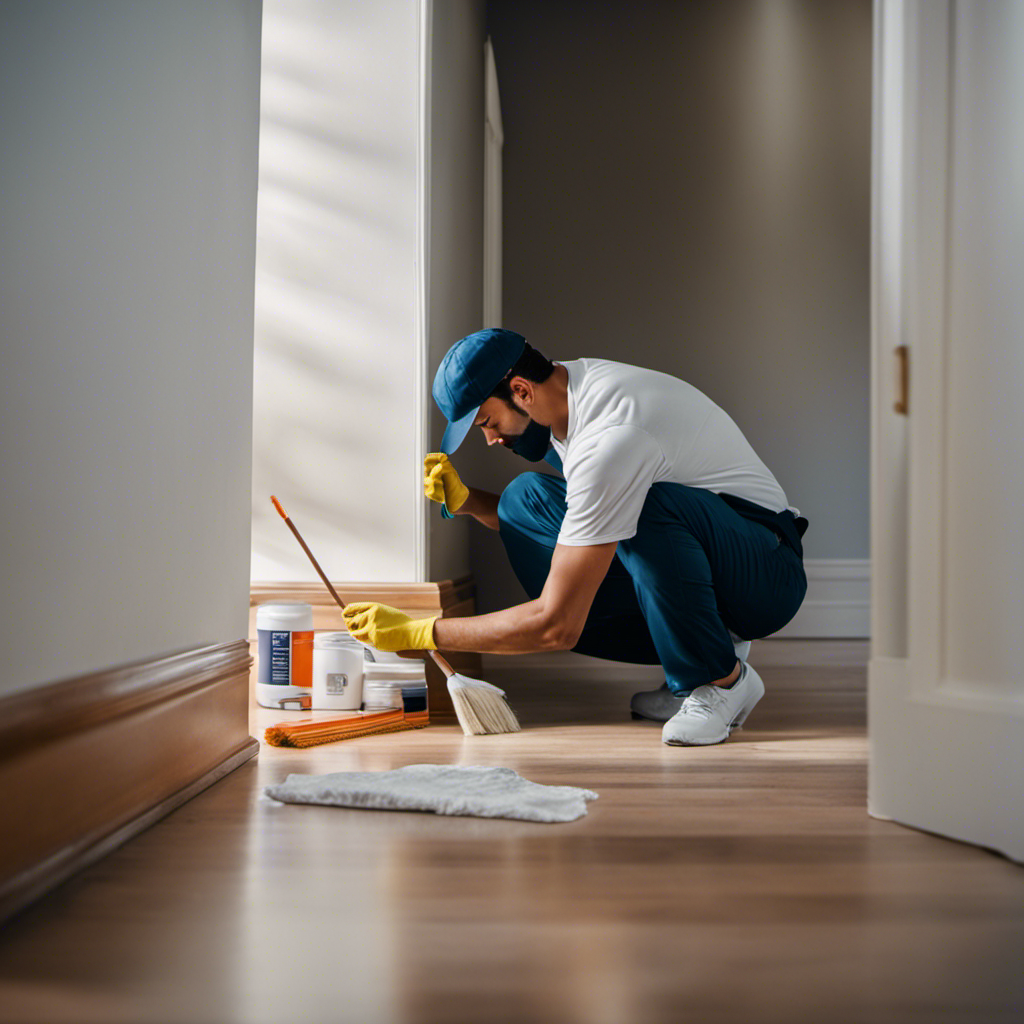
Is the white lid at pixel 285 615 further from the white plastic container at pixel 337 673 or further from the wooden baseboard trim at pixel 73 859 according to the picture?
the wooden baseboard trim at pixel 73 859

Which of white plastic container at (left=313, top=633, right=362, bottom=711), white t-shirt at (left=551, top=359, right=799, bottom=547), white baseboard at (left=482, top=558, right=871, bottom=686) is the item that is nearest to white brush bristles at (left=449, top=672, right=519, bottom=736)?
white plastic container at (left=313, top=633, right=362, bottom=711)

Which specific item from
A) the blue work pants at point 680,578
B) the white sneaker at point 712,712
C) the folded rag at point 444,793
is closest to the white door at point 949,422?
the folded rag at point 444,793

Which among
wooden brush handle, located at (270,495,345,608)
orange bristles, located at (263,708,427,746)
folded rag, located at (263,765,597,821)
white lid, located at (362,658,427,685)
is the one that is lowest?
orange bristles, located at (263,708,427,746)

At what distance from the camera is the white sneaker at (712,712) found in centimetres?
156

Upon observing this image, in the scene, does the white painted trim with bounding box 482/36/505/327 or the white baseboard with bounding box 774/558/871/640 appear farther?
the white baseboard with bounding box 774/558/871/640

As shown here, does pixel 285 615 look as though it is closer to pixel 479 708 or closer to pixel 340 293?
pixel 479 708

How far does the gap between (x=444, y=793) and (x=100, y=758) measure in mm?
406

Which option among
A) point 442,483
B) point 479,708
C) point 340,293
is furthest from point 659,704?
point 340,293

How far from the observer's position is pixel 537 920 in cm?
77

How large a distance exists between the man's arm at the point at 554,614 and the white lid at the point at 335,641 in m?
0.28

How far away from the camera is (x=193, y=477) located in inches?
48.3

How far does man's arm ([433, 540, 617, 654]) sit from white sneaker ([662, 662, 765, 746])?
0.77 ft

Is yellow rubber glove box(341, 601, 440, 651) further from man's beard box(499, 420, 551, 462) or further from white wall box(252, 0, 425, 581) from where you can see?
man's beard box(499, 420, 551, 462)

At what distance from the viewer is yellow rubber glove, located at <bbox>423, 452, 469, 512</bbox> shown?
188cm
